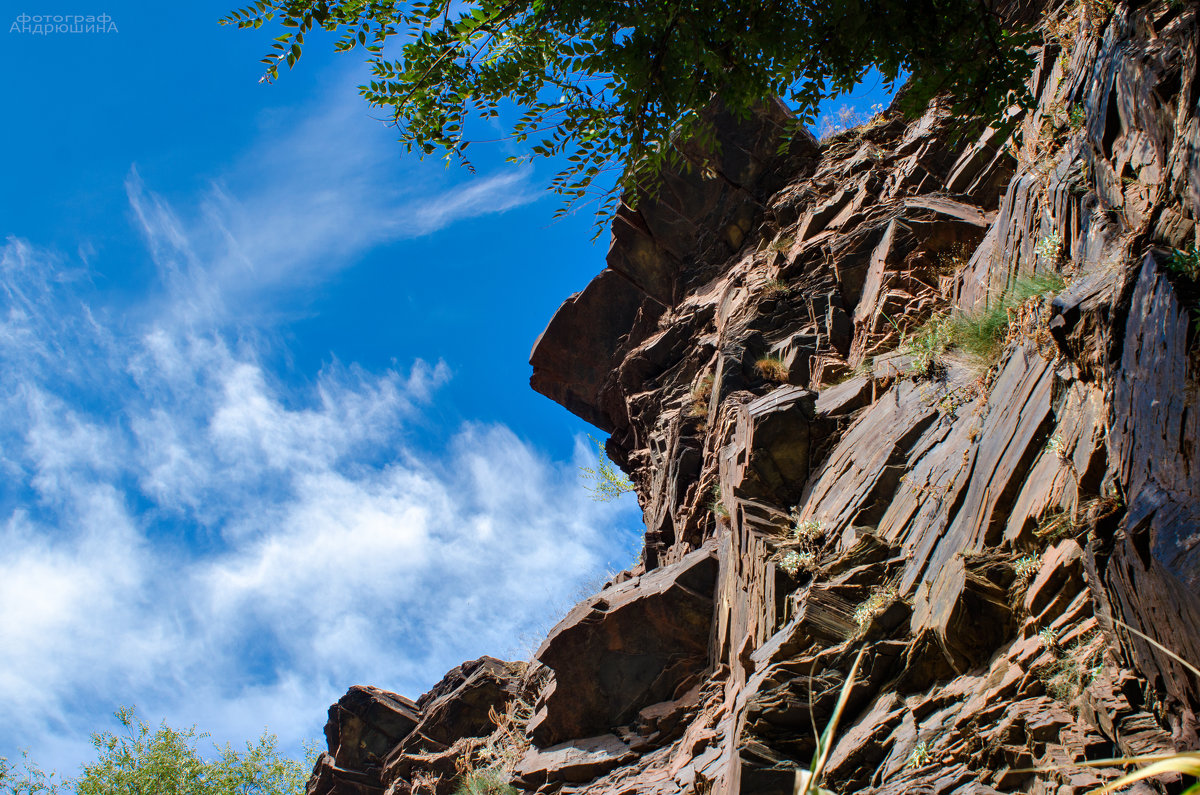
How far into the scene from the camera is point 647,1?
555cm

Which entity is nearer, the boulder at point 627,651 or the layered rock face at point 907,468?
the layered rock face at point 907,468

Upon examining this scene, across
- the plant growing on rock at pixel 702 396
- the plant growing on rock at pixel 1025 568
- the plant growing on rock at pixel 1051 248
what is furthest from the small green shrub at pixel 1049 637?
the plant growing on rock at pixel 702 396

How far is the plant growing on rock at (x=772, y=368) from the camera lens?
13.3 metres

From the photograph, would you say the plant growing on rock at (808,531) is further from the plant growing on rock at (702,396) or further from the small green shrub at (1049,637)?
the plant growing on rock at (702,396)

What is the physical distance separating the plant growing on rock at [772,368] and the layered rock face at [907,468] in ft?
0.18

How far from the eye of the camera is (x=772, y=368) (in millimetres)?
13492

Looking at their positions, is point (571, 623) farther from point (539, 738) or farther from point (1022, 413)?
point (1022, 413)

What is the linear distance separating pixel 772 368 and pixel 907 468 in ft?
15.6

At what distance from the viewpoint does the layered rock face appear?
15.8 ft

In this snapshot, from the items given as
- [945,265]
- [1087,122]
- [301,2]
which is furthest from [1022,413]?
[301,2]

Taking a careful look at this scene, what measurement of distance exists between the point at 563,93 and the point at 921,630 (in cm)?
567

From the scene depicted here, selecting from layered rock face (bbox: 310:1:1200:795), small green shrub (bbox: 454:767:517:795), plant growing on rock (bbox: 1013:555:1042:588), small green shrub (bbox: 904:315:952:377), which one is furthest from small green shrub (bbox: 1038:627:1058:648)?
small green shrub (bbox: 454:767:517:795)

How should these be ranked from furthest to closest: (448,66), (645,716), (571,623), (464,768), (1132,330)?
(464,768) → (571,623) → (645,716) → (448,66) → (1132,330)

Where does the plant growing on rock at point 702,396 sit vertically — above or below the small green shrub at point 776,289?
below
